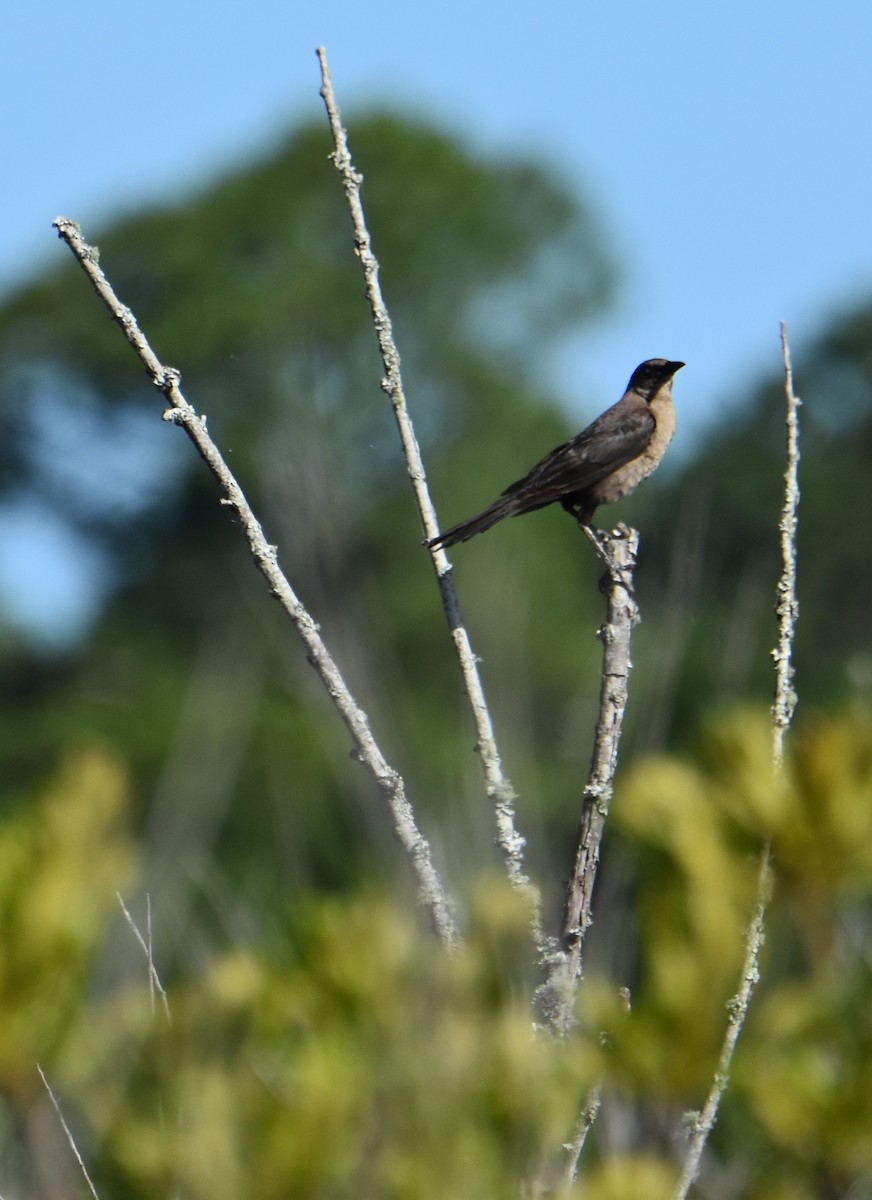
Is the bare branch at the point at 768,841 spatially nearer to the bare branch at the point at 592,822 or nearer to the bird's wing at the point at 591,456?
the bare branch at the point at 592,822

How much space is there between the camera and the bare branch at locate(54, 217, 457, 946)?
3399mm

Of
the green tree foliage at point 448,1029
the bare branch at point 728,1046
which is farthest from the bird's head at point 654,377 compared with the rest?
the green tree foliage at point 448,1029

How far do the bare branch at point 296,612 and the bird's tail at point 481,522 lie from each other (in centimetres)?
131

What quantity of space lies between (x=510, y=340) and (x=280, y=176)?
6.71 metres

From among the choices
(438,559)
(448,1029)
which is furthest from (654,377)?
(448,1029)

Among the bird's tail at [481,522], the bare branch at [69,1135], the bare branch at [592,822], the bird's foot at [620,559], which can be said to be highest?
the bird's tail at [481,522]

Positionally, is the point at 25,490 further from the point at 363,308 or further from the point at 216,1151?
the point at 216,1151

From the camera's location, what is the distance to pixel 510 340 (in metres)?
48.1

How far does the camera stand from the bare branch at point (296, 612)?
340 cm

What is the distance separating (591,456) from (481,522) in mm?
1228

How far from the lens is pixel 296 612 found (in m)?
3.51

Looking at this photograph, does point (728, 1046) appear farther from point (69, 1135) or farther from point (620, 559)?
point (620, 559)

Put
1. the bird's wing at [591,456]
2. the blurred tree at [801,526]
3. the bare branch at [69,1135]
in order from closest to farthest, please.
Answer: the bare branch at [69,1135] < the bird's wing at [591,456] < the blurred tree at [801,526]

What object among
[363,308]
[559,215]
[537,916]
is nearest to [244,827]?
[363,308]
